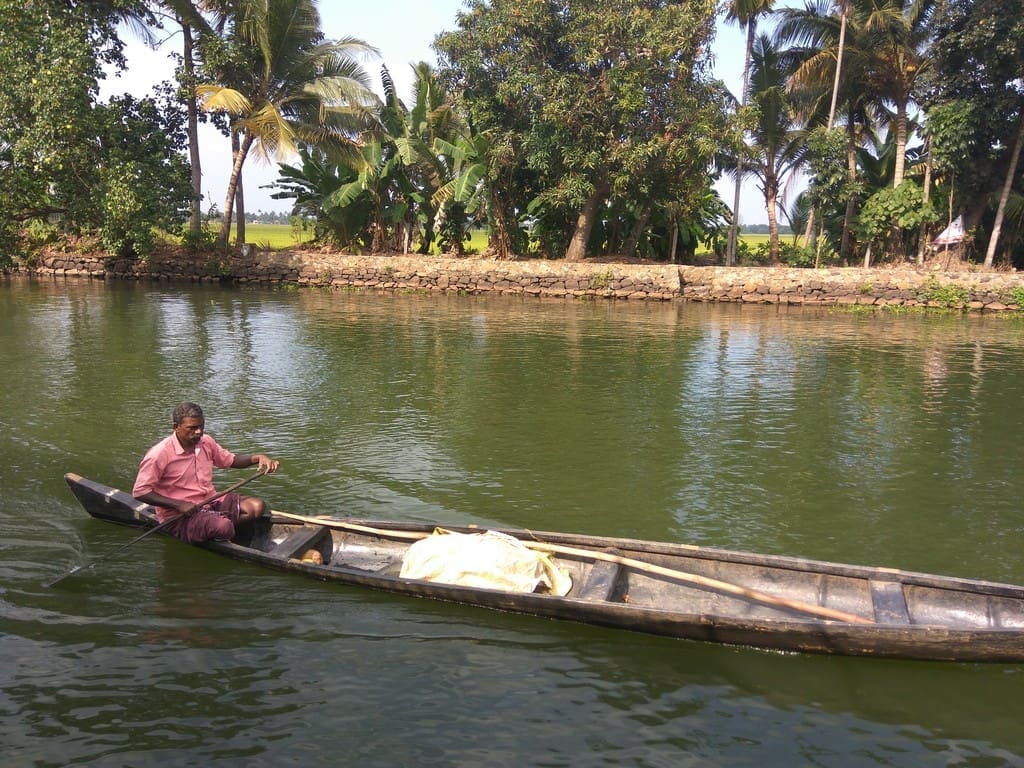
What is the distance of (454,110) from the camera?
92.4 ft

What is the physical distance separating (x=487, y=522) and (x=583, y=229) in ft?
69.9

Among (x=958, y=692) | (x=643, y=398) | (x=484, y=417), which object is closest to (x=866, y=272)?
(x=643, y=398)

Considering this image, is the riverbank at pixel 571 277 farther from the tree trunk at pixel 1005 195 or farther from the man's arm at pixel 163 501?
the man's arm at pixel 163 501

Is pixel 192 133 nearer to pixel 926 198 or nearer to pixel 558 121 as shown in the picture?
pixel 558 121

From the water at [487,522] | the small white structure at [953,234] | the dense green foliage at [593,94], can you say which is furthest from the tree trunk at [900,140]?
the water at [487,522]

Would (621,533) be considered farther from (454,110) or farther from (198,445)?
(454,110)

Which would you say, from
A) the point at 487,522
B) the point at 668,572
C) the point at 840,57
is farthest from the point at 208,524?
the point at 840,57

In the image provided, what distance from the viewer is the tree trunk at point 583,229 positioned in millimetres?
27203

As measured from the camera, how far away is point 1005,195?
24359 millimetres

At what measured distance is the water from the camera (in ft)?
15.0

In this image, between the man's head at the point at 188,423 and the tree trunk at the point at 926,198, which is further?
the tree trunk at the point at 926,198

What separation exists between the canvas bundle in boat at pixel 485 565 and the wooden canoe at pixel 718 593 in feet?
0.48

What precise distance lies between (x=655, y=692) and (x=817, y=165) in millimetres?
24717

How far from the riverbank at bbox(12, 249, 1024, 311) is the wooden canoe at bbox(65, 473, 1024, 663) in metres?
20.7
